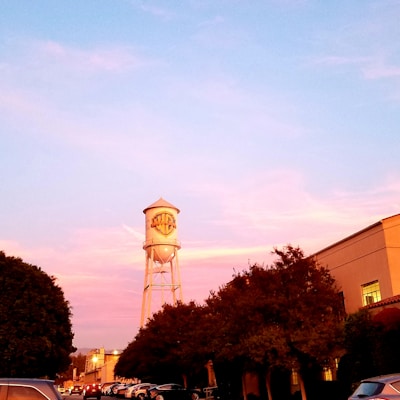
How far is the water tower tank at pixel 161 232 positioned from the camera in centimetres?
6556

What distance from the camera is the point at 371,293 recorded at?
1206 inches

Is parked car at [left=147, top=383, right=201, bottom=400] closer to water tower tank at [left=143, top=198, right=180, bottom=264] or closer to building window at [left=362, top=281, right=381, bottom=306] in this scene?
building window at [left=362, top=281, right=381, bottom=306]

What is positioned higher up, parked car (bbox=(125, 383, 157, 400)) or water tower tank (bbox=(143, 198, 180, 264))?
water tower tank (bbox=(143, 198, 180, 264))

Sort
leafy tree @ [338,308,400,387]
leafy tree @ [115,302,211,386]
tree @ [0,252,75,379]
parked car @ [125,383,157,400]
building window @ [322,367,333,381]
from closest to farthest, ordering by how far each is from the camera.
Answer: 1. leafy tree @ [338,308,400,387]
2. building window @ [322,367,333,381]
3. tree @ [0,252,75,379]
4. parked car @ [125,383,157,400]
5. leafy tree @ [115,302,211,386]

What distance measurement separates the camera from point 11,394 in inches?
394

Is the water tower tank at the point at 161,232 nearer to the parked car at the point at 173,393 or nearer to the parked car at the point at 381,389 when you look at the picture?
the parked car at the point at 173,393

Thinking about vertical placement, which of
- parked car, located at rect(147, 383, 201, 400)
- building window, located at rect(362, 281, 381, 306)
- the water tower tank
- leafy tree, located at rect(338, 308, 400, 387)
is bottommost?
parked car, located at rect(147, 383, 201, 400)

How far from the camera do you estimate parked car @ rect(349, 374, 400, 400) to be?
38.7ft

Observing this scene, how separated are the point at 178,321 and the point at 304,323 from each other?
2379 centimetres

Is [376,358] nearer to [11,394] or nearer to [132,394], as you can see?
[11,394]

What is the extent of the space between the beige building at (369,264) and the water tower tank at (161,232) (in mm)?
33425

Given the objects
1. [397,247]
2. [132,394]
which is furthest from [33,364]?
[397,247]

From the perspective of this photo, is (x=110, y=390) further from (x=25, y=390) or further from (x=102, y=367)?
(x=102, y=367)

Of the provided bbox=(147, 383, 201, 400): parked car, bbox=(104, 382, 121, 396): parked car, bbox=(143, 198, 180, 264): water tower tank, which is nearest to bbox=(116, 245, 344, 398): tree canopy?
bbox=(147, 383, 201, 400): parked car
